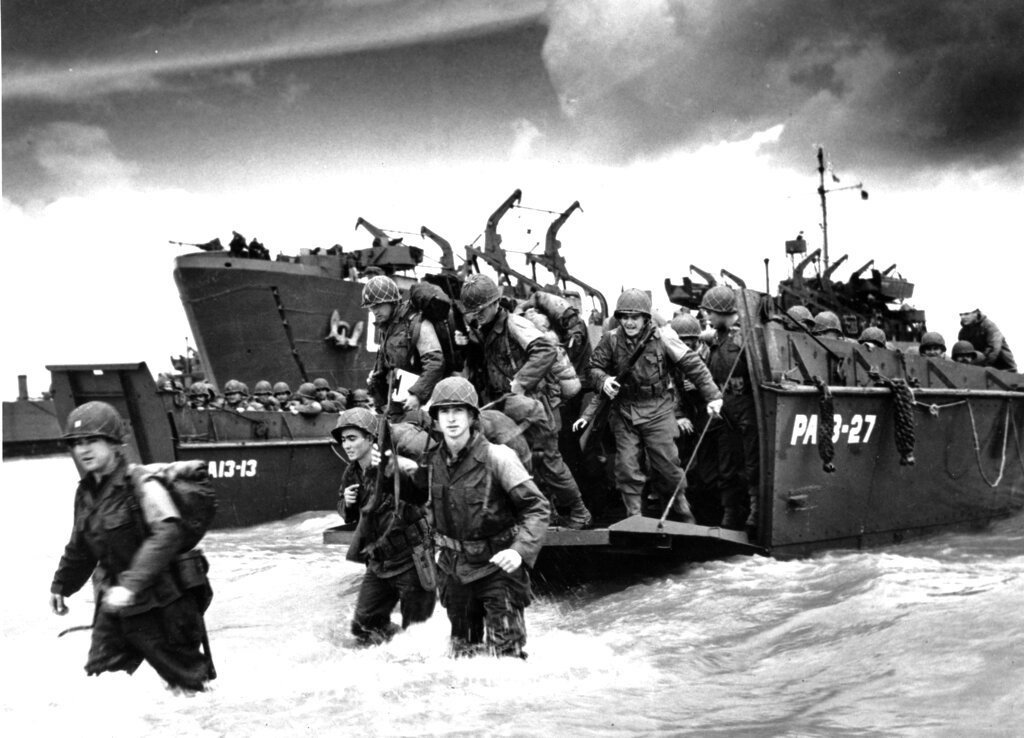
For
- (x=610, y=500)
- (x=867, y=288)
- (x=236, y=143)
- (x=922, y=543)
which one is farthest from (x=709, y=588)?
(x=867, y=288)

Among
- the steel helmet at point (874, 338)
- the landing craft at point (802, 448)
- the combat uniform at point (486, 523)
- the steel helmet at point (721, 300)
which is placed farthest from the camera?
the steel helmet at point (874, 338)

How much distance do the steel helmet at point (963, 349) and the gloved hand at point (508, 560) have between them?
8099mm

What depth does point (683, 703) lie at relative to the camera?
492cm

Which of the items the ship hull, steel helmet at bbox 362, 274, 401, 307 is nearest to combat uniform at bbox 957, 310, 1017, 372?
steel helmet at bbox 362, 274, 401, 307

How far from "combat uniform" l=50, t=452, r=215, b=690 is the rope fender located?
501 centimetres

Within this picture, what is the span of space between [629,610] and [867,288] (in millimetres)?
13642

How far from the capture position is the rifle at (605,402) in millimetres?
7762

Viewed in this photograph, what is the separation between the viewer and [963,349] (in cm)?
1135

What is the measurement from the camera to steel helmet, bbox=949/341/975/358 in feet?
37.2

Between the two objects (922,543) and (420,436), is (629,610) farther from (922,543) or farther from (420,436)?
(922,543)

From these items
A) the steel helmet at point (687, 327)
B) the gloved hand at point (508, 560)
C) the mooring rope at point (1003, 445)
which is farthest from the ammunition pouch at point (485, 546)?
the mooring rope at point (1003, 445)

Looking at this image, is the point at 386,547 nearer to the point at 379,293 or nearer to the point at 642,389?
the point at 379,293

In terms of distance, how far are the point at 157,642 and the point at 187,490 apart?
2.14 feet

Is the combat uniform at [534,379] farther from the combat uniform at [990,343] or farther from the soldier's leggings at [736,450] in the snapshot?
the combat uniform at [990,343]
